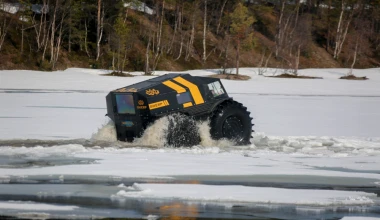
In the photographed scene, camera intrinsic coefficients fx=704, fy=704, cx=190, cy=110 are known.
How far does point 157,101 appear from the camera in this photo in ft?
48.0

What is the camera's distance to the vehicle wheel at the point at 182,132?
14.9 metres

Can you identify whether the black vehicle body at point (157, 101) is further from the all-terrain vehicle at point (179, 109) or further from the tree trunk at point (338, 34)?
the tree trunk at point (338, 34)

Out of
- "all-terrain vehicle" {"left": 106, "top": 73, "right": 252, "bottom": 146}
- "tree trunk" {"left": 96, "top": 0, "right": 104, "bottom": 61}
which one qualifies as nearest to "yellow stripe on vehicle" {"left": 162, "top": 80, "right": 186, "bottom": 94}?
"all-terrain vehicle" {"left": 106, "top": 73, "right": 252, "bottom": 146}

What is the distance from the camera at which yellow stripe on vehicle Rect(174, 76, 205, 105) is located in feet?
49.8

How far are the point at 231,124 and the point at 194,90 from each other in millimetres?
1213

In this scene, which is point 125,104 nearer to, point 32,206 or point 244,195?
point 244,195

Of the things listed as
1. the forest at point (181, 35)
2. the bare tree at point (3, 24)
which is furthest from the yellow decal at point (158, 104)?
the bare tree at point (3, 24)

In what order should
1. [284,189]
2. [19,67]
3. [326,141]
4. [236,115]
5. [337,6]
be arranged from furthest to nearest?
1. [337,6]
2. [19,67]
3. [326,141]
4. [236,115]
5. [284,189]

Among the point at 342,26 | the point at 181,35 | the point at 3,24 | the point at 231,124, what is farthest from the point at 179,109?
the point at 342,26

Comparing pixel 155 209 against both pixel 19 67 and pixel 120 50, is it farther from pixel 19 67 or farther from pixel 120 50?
pixel 120 50

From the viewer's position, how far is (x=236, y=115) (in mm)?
15750

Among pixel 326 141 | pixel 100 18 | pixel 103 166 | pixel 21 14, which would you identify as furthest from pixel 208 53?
pixel 103 166

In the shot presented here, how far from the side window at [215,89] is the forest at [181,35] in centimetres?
3813

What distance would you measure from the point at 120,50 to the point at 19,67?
28.8ft
